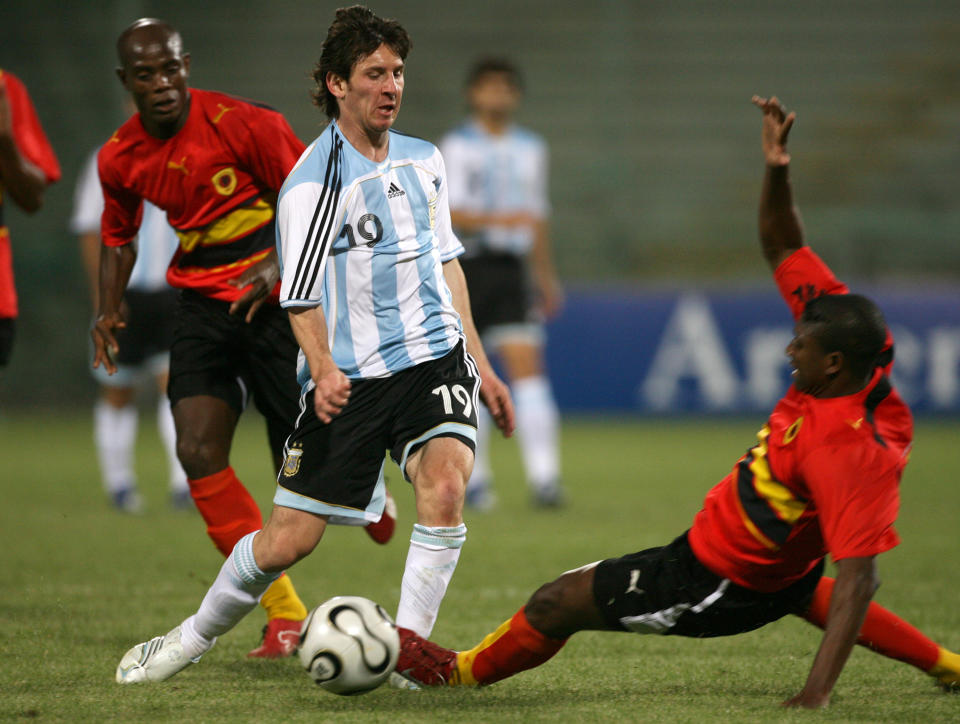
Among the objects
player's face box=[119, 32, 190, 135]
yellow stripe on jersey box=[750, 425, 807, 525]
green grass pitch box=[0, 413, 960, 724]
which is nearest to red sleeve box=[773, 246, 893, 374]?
yellow stripe on jersey box=[750, 425, 807, 525]

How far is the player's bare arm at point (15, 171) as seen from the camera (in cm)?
491

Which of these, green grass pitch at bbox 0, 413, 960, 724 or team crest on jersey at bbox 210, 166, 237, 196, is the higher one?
team crest on jersey at bbox 210, 166, 237, 196

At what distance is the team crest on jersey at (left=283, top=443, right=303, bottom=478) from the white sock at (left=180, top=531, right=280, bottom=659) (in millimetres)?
238

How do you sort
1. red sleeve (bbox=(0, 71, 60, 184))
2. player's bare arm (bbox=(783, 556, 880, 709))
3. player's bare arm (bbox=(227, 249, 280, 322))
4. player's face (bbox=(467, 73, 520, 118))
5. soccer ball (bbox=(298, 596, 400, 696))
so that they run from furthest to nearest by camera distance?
player's face (bbox=(467, 73, 520, 118)) < red sleeve (bbox=(0, 71, 60, 184)) < player's bare arm (bbox=(227, 249, 280, 322)) < soccer ball (bbox=(298, 596, 400, 696)) < player's bare arm (bbox=(783, 556, 880, 709))

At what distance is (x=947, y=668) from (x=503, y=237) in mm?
4983

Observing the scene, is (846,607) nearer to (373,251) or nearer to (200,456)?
(373,251)

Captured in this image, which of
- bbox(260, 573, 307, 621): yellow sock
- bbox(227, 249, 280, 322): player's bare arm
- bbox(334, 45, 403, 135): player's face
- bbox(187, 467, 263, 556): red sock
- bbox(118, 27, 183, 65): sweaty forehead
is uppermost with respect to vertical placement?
bbox(118, 27, 183, 65): sweaty forehead

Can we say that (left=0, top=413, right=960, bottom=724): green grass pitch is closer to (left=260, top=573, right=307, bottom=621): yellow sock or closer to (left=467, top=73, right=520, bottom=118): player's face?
(left=260, top=573, right=307, bottom=621): yellow sock

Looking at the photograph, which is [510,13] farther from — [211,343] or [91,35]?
[211,343]

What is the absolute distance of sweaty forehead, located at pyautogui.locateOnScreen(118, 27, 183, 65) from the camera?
4.38 metres

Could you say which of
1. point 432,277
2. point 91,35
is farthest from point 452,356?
point 91,35

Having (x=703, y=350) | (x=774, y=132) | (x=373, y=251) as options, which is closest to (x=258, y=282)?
(x=373, y=251)

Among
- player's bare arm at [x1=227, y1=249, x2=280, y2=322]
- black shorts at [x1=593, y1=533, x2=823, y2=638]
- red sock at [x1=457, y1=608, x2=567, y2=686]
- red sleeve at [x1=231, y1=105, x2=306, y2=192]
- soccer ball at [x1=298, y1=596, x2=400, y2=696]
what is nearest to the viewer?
soccer ball at [x1=298, y1=596, x2=400, y2=696]

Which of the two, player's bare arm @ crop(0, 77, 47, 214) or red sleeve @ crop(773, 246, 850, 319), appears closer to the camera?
red sleeve @ crop(773, 246, 850, 319)
